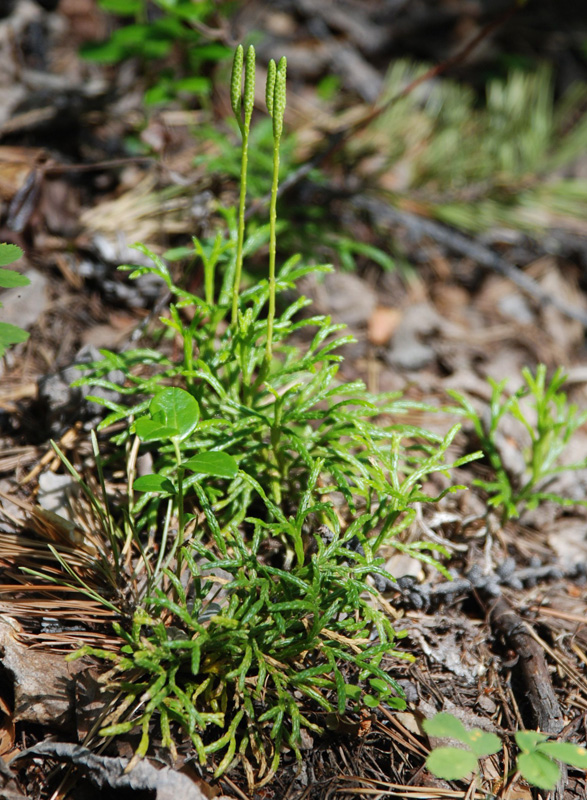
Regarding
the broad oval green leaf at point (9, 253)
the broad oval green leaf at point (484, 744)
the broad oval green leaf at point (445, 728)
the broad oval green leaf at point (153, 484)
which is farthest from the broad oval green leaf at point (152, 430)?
the broad oval green leaf at point (484, 744)

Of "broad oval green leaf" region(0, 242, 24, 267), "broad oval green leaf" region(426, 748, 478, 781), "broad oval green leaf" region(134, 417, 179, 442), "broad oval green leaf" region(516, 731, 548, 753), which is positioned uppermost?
"broad oval green leaf" region(0, 242, 24, 267)

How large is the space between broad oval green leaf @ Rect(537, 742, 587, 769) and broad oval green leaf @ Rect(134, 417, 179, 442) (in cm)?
123

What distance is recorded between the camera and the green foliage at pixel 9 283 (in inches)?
66.9

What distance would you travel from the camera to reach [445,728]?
4.98 feet

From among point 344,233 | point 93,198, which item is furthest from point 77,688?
point 344,233

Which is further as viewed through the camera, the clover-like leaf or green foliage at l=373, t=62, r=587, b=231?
green foliage at l=373, t=62, r=587, b=231

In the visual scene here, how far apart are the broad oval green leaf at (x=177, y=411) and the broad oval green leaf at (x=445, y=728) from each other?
38.3 inches

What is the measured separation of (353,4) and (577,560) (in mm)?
4184

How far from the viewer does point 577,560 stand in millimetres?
2320

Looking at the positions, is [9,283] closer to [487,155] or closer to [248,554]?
[248,554]

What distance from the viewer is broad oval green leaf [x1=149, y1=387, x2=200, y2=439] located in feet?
5.23

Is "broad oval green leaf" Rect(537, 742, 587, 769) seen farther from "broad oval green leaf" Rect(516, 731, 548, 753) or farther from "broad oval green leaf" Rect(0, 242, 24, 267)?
"broad oval green leaf" Rect(0, 242, 24, 267)

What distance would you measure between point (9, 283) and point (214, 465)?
87 cm

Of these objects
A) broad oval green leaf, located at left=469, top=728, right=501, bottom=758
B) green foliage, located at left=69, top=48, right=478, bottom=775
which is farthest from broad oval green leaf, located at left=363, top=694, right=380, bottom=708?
broad oval green leaf, located at left=469, top=728, right=501, bottom=758
